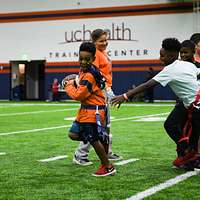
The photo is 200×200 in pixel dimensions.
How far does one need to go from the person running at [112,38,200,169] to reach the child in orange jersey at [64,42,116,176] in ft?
2.42

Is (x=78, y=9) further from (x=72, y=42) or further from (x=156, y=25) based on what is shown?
(x=156, y=25)

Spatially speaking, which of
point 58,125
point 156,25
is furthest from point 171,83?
point 156,25

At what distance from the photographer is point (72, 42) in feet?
116

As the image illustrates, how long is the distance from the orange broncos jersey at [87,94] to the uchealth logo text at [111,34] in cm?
2640

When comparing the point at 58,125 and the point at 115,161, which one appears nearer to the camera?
the point at 115,161

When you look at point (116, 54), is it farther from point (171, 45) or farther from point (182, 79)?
point (182, 79)

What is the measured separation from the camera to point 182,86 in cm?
701

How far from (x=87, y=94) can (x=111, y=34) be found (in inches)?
1089

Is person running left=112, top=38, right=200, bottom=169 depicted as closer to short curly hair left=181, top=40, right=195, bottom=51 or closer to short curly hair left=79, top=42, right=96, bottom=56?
short curly hair left=181, top=40, right=195, bottom=51

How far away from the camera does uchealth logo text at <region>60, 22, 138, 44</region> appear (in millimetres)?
33625

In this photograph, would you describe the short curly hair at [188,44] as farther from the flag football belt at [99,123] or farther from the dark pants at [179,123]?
the flag football belt at [99,123]

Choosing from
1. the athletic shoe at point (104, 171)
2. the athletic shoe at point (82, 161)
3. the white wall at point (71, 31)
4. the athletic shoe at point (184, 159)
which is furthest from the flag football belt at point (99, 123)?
the white wall at point (71, 31)

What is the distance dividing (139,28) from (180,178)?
1061 inches

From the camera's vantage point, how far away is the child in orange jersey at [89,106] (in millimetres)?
6891
